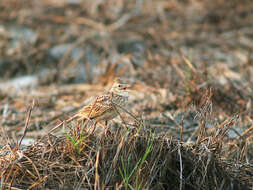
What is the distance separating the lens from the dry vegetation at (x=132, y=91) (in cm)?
327

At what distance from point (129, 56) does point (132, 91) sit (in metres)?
1.38

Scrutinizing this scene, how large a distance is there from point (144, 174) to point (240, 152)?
1.26 metres

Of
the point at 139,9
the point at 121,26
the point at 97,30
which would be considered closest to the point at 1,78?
the point at 97,30

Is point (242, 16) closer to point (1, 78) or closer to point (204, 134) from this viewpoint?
point (1, 78)

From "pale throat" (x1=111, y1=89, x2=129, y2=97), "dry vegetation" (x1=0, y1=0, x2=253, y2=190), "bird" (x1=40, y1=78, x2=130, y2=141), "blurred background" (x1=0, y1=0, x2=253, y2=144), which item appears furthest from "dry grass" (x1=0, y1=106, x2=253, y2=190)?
"blurred background" (x1=0, y1=0, x2=253, y2=144)

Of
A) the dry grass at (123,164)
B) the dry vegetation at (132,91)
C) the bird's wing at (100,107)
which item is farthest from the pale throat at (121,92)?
the dry grass at (123,164)

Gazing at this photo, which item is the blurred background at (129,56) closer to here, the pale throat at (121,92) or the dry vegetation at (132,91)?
the dry vegetation at (132,91)

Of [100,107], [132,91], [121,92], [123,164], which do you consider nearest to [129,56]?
[132,91]

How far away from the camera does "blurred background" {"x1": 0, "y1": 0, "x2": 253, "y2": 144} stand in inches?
216

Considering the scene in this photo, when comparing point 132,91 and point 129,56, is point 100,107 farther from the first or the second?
point 129,56

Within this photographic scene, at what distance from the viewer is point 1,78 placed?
800cm

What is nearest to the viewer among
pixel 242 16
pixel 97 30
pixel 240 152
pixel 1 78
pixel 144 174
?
pixel 144 174

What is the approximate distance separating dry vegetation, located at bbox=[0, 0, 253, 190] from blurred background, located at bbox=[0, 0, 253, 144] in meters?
0.02

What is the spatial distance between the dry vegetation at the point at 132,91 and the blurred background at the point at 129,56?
2cm
